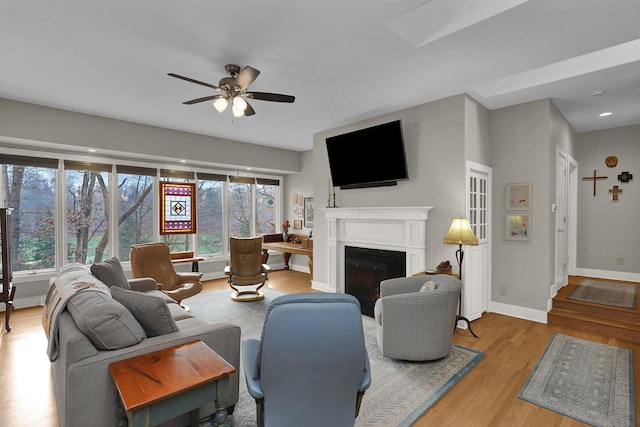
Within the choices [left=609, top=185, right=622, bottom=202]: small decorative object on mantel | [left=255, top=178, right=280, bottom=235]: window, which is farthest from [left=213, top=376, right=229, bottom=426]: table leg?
[left=609, top=185, right=622, bottom=202]: small decorative object on mantel

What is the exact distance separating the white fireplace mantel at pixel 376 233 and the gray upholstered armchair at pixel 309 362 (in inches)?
107

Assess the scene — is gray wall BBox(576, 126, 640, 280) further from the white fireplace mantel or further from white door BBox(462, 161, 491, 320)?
the white fireplace mantel

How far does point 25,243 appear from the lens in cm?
460

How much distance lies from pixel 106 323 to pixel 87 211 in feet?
14.2

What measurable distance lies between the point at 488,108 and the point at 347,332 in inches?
159

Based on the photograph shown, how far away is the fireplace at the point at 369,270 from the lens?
4273mm

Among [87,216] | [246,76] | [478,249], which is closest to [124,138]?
[87,216]

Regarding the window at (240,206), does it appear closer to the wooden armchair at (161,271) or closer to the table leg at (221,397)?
the wooden armchair at (161,271)

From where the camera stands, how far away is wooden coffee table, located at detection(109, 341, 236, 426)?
4.32 ft

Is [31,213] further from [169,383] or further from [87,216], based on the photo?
[169,383]

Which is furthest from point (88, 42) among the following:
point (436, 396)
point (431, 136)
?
point (436, 396)

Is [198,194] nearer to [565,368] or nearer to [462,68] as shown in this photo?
[462,68]

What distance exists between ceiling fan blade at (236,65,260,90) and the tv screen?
208 cm

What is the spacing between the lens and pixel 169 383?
141 centimetres
